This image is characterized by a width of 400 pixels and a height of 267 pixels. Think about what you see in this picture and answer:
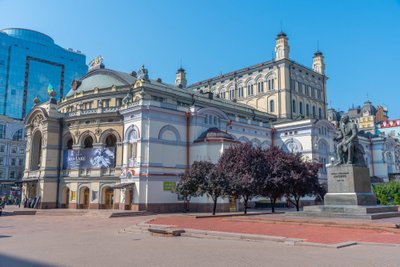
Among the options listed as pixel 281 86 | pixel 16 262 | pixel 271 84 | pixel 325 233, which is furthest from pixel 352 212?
pixel 271 84

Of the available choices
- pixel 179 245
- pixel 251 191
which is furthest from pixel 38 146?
pixel 179 245

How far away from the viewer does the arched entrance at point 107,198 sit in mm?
44500

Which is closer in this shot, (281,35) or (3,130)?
(281,35)

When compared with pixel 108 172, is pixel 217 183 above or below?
below

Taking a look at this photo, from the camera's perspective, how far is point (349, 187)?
76.1 feet

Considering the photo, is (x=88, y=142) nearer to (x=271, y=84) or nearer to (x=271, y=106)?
(x=271, y=106)

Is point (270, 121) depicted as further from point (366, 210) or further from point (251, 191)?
point (366, 210)

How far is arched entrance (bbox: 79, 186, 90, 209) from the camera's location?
4578 centimetres

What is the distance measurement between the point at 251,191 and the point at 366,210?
13.1m

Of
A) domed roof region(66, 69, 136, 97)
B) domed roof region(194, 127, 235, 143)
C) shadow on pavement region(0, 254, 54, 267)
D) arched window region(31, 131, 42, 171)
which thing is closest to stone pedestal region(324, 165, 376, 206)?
shadow on pavement region(0, 254, 54, 267)

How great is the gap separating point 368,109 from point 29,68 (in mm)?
111992

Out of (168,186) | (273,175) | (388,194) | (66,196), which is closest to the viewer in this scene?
(273,175)

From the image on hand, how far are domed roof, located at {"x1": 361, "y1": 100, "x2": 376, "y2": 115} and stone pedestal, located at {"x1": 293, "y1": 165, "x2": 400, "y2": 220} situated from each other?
99383 mm

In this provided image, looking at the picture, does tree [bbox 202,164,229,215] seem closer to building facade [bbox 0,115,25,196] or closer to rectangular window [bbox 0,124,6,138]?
building facade [bbox 0,115,25,196]
